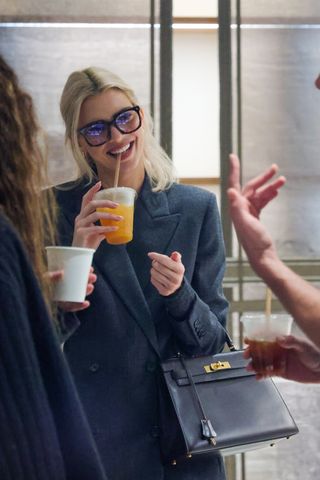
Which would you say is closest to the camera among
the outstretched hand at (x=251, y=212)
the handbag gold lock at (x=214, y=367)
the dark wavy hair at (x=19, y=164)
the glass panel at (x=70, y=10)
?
the dark wavy hair at (x=19, y=164)

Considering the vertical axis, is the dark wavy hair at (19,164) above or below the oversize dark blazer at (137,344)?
above

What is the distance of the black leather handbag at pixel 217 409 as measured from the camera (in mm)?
1972

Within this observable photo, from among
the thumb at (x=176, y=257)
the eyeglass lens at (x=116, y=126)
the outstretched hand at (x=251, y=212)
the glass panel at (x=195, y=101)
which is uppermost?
the glass panel at (x=195, y=101)

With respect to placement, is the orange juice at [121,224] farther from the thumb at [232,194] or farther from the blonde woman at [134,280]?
the thumb at [232,194]

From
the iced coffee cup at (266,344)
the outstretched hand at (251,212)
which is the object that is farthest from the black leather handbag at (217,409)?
the outstretched hand at (251,212)

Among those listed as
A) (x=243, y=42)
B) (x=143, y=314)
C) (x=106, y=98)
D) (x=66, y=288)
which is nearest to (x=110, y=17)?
(x=243, y=42)

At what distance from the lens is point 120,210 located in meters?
2.00

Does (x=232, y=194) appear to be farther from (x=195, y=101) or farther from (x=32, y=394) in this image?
(x=195, y=101)

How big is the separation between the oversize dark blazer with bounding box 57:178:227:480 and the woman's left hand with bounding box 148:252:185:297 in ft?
0.09

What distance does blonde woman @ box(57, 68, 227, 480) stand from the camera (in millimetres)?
1994

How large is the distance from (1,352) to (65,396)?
0.12 meters

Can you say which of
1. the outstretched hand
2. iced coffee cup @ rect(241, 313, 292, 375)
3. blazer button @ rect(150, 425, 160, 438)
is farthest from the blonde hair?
the outstretched hand

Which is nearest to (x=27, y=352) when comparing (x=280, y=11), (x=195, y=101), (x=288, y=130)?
(x=195, y=101)

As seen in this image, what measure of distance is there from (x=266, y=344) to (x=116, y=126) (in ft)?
2.68
